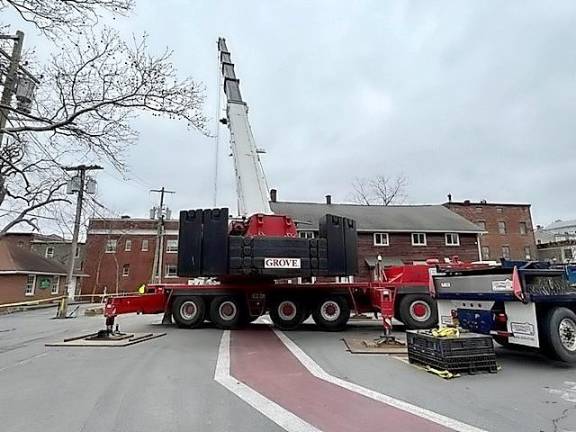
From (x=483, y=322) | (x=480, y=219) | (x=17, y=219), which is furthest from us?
(x=480, y=219)

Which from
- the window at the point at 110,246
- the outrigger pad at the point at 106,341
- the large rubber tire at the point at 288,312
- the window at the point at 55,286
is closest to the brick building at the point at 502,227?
the window at the point at 110,246

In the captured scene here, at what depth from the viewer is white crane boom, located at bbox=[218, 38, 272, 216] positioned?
12297 mm

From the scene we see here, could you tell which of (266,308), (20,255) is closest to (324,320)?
(266,308)

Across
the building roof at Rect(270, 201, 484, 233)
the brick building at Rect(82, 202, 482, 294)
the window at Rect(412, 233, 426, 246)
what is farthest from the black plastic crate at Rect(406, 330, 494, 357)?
the window at Rect(412, 233, 426, 246)

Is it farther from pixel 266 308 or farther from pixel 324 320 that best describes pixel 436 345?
pixel 266 308

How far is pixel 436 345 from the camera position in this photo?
6.80 metres

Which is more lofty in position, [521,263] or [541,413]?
[521,263]

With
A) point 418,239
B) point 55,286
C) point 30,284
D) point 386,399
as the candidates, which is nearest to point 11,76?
point 386,399

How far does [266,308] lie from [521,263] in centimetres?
725

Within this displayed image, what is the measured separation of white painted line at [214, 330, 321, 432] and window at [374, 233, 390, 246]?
23647mm

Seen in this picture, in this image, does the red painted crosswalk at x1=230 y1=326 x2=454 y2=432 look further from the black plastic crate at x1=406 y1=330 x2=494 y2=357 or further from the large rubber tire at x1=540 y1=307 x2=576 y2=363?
the large rubber tire at x1=540 y1=307 x2=576 y2=363

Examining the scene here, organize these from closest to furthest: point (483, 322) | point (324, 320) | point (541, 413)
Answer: point (541, 413) → point (483, 322) → point (324, 320)

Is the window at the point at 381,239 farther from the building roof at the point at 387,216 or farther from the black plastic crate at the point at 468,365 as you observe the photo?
the black plastic crate at the point at 468,365

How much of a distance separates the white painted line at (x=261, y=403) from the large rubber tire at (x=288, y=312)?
5.14 m
